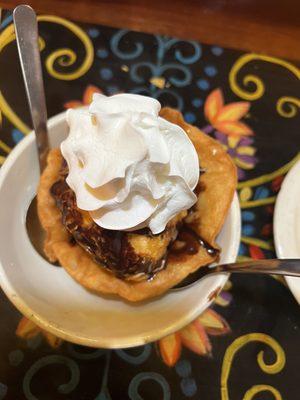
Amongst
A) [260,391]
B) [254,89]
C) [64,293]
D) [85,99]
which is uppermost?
[254,89]

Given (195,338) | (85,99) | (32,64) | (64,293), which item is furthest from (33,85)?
(195,338)

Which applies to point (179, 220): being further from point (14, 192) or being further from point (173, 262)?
point (14, 192)

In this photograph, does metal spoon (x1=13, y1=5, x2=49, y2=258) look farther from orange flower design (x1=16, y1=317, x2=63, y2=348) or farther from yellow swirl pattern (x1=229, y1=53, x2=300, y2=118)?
yellow swirl pattern (x1=229, y1=53, x2=300, y2=118)

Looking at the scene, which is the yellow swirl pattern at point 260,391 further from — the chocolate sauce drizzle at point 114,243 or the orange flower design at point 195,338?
the chocolate sauce drizzle at point 114,243

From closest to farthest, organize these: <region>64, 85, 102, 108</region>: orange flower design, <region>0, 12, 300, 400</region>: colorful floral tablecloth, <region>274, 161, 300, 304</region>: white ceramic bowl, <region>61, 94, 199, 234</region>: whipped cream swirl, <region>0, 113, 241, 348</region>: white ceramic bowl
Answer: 1. <region>61, 94, 199, 234</region>: whipped cream swirl
2. <region>0, 113, 241, 348</region>: white ceramic bowl
3. <region>0, 12, 300, 400</region>: colorful floral tablecloth
4. <region>274, 161, 300, 304</region>: white ceramic bowl
5. <region>64, 85, 102, 108</region>: orange flower design

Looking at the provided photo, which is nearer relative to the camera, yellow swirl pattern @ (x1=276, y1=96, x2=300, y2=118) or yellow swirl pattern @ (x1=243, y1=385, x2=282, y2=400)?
yellow swirl pattern @ (x1=243, y1=385, x2=282, y2=400)

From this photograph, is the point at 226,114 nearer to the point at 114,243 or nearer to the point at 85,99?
the point at 85,99

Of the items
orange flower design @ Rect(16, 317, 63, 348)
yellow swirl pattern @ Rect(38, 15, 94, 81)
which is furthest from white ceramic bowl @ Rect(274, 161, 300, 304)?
yellow swirl pattern @ Rect(38, 15, 94, 81)
